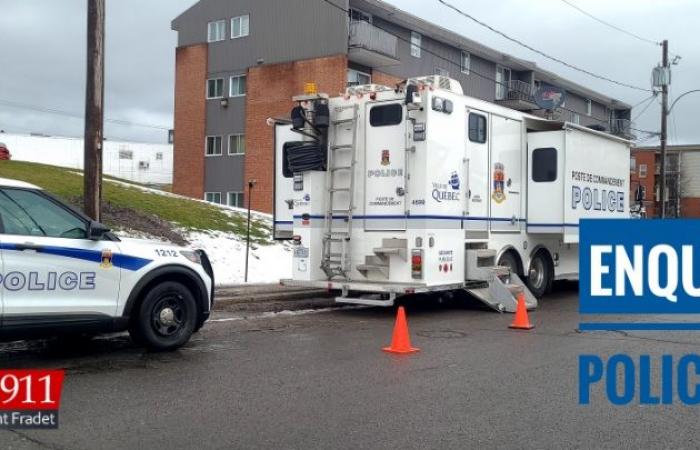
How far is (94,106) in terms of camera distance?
11289 mm

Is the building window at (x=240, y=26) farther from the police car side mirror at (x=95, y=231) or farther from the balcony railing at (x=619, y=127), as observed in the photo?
the balcony railing at (x=619, y=127)

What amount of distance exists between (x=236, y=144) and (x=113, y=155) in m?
43.8

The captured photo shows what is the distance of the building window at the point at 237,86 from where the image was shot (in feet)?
125

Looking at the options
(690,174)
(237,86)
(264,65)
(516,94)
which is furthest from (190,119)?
(690,174)

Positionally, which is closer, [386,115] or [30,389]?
[30,389]

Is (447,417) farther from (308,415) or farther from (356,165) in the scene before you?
(356,165)

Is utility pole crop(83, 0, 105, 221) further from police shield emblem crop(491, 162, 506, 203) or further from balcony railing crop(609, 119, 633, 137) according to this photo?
balcony railing crop(609, 119, 633, 137)

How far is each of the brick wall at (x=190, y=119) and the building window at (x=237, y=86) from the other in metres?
2.20

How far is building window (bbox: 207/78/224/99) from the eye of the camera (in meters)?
39.1

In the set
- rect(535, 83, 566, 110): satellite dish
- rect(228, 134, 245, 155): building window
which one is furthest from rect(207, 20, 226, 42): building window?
rect(535, 83, 566, 110): satellite dish

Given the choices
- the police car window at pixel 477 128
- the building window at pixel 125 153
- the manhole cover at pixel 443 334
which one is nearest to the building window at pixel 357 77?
the police car window at pixel 477 128

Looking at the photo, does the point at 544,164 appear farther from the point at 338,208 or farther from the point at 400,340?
the point at 400,340

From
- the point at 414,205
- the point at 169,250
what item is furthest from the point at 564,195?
the point at 169,250

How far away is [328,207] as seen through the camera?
1197 cm
